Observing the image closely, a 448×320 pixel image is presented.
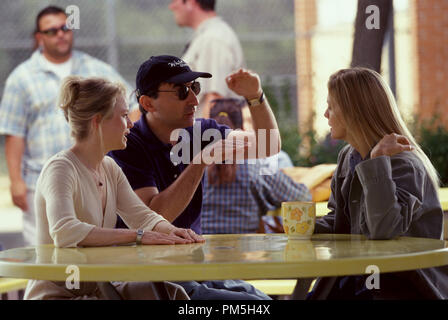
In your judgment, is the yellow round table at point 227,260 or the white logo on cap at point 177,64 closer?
the yellow round table at point 227,260

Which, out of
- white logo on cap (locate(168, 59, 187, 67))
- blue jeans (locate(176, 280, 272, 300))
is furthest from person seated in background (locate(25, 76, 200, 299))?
white logo on cap (locate(168, 59, 187, 67))

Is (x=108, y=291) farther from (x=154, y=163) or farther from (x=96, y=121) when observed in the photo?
(x=154, y=163)

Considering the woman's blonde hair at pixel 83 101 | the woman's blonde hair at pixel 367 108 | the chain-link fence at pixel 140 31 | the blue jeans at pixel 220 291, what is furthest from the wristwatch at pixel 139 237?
the chain-link fence at pixel 140 31

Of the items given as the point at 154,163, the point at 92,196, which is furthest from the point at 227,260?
the point at 154,163

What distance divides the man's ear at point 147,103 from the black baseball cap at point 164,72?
4 cm

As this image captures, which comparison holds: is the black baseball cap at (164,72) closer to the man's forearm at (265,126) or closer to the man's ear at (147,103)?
the man's ear at (147,103)

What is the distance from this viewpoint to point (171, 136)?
10.2 feet

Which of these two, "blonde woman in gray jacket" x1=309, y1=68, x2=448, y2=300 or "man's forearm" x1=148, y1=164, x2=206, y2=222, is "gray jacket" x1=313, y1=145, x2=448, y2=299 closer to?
"blonde woman in gray jacket" x1=309, y1=68, x2=448, y2=300

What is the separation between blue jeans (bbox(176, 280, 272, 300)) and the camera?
2496mm

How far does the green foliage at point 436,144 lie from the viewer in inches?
238

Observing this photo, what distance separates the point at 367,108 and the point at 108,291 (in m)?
1.01

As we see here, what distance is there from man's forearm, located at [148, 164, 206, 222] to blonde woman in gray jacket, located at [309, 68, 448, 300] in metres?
0.47

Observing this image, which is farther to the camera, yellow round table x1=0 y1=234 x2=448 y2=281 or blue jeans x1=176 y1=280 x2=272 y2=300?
blue jeans x1=176 y1=280 x2=272 y2=300

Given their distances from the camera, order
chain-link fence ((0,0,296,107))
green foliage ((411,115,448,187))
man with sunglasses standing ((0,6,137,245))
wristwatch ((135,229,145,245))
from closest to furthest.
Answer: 1. wristwatch ((135,229,145,245))
2. man with sunglasses standing ((0,6,137,245))
3. green foliage ((411,115,448,187))
4. chain-link fence ((0,0,296,107))
